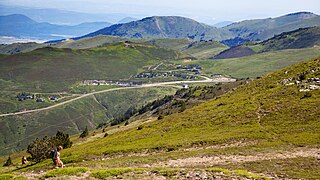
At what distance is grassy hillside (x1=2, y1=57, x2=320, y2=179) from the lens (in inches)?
1144

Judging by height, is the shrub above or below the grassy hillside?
above

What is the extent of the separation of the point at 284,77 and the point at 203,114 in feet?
82.1

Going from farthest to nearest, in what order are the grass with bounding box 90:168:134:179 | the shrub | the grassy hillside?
the shrub, the grassy hillside, the grass with bounding box 90:168:134:179

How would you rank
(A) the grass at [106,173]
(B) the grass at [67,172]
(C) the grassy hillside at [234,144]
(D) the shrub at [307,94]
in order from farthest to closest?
(D) the shrub at [307,94], (C) the grassy hillside at [234,144], (B) the grass at [67,172], (A) the grass at [106,173]

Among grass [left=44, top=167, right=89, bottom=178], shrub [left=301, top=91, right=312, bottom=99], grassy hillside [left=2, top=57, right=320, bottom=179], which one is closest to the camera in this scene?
grass [left=44, top=167, right=89, bottom=178]

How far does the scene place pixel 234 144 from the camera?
41.2 metres

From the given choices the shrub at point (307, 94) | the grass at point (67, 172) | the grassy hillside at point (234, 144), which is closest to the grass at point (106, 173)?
the grassy hillside at point (234, 144)

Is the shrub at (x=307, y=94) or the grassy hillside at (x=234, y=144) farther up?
the shrub at (x=307, y=94)

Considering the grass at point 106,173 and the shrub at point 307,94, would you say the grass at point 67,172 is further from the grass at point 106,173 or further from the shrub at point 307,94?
the shrub at point 307,94

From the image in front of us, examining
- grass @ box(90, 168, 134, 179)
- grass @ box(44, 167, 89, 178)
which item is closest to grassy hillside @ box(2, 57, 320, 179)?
grass @ box(90, 168, 134, 179)

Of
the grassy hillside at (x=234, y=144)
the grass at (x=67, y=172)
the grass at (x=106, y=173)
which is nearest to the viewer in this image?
the grass at (x=106, y=173)

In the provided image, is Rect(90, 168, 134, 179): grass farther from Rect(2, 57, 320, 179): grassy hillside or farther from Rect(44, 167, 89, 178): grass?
Rect(44, 167, 89, 178): grass

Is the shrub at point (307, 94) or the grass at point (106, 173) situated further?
the shrub at point (307, 94)

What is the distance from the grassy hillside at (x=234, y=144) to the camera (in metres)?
29.1
